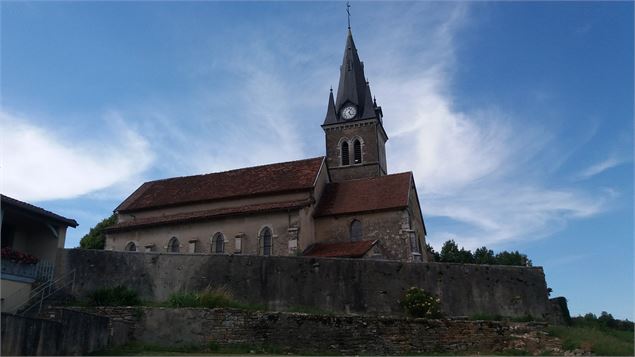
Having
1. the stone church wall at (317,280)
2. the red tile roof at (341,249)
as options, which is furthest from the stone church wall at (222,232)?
the stone church wall at (317,280)

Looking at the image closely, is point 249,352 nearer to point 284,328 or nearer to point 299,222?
point 284,328

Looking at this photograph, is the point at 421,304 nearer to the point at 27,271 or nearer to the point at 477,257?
the point at 27,271

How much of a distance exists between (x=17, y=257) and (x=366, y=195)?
1910 centimetres

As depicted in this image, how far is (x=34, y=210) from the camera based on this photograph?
60.8ft

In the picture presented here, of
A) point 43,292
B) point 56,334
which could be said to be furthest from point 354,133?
point 56,334

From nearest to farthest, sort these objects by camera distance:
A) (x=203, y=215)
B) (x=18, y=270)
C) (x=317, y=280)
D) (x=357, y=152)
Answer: (x=18, y=270) → (x=317, y=280) → (x=203, y=215) → (x=357, y=152)

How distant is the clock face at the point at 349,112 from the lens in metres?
45.6

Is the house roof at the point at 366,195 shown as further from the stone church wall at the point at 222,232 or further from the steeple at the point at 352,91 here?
the steeple at the point at 352,91

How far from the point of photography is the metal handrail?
1777 cm

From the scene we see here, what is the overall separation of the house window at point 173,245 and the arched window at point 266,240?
5.26 meters

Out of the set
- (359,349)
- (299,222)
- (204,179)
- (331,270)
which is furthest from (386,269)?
(204,179)

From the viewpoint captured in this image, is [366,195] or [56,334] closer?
[56,334]

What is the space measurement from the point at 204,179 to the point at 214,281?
1496cm

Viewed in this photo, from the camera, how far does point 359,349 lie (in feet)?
59.4
